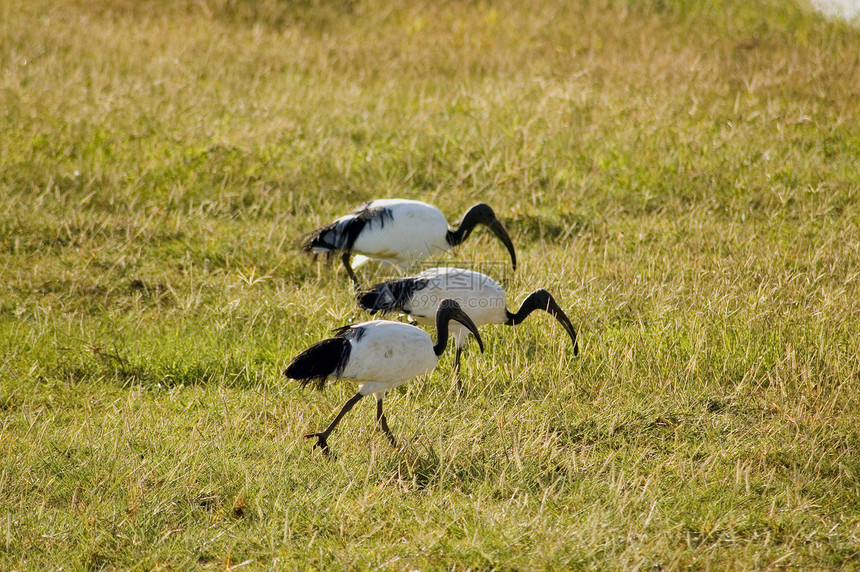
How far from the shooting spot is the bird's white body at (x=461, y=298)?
6.12 m

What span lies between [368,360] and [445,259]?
3167mm

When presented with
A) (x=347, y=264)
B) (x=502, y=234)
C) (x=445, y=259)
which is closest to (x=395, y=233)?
(x=347, y=264)

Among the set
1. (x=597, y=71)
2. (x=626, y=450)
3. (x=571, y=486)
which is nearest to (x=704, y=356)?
(x=626, y=450)

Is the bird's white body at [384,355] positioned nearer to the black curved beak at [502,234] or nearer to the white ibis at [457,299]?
the white ibis at [457,299]

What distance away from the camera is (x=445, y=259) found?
801 centimetres

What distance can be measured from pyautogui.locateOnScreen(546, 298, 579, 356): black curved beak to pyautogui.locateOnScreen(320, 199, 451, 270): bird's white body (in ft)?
5.69

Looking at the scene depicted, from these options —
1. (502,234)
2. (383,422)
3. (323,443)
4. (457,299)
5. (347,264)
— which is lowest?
(323,443)

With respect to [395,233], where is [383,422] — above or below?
below

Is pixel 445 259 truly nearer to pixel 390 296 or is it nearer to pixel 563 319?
pixel 390 296

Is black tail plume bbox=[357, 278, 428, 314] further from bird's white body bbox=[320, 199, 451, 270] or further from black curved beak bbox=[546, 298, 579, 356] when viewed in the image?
bird's white body bbox=[320, 199, 451, 270]

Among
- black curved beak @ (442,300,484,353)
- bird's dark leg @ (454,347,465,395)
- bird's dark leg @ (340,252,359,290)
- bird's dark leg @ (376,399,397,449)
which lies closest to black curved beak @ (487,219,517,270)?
bird's dark leg @ (340,252,359,290)

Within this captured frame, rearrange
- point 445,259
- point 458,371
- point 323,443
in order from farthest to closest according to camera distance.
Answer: point 445,259 → point 458,371 → point 323,443

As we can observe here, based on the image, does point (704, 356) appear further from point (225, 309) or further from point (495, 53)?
point (495, 53)

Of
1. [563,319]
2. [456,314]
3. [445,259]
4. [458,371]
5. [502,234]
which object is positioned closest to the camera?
[456,314]
